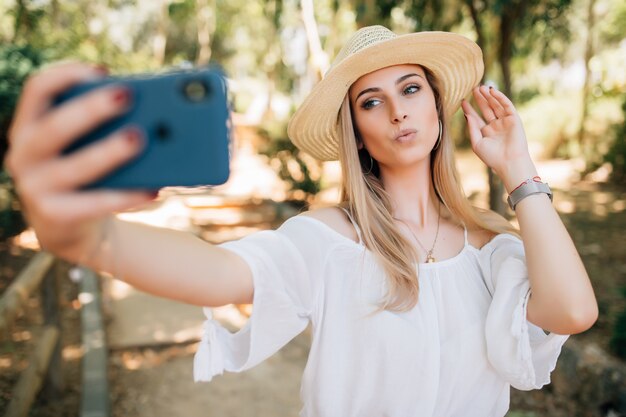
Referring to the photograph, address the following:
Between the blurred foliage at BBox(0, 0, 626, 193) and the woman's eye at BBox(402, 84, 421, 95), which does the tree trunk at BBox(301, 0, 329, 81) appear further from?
the woman's eye at BBox(402, 84, 421, 95)

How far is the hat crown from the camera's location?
1.54 metres

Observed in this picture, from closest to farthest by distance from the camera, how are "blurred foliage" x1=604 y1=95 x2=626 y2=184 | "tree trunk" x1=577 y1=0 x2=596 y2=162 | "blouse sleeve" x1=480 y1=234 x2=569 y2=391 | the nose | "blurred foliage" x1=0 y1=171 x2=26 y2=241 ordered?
"blouse sleeve" x1=480 y1=234 x2=569 y2=391 → the nose → "blurred foliage" x1=0 y1=171 x2=26 y2=241 → "blurred foliage" x1=604 y1=95 x2=626 y2=184 → "tree trunk" x1=577 y1=0 x2=596 y2=162

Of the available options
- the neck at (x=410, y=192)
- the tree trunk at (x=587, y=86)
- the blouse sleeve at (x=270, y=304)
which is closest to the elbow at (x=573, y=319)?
the neck at (x=410, y=192)

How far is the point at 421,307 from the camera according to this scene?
1.42 m

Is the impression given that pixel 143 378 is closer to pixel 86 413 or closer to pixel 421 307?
pixel 86 413

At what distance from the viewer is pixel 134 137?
0.58 metres

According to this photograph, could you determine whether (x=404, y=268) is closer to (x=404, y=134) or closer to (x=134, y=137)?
(x=404, y=134)

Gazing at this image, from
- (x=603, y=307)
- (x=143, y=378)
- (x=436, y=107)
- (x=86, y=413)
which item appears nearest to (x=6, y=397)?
(x=86, y=413)

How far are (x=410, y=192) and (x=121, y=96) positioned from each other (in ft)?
3.90

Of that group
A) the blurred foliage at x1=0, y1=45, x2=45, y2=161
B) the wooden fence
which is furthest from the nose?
the blurred foliage at x1=0, y1=45, x2=45, y2=161

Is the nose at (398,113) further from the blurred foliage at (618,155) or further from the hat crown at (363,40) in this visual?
the blurred foliage at (618,155)

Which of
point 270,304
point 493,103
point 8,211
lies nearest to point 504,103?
point 493,103

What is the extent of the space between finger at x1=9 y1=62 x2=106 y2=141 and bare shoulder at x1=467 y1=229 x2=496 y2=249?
1.29 meters

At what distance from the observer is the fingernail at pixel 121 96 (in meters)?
0.58
